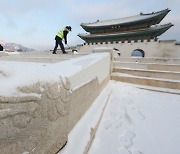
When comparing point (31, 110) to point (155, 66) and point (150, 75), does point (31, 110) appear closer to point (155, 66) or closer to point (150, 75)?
point (150, 75)

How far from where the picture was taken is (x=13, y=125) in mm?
853

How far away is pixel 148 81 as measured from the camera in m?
4.48

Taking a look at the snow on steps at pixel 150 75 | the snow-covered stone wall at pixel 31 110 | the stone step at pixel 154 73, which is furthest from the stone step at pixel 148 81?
the snow-covered stone wall at pixel 31 110

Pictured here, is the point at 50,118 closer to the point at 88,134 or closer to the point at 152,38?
the point at 88,134

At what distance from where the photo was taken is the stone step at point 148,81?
4.09 metres

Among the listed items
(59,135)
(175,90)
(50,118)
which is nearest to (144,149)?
(59,135)

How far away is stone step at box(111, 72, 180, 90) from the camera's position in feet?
13.4

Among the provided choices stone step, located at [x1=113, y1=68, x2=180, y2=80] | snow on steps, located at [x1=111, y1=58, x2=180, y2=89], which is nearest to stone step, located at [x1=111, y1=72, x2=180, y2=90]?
snow on steps, located at [x1=111, y1=58, x2=180, y2=89]

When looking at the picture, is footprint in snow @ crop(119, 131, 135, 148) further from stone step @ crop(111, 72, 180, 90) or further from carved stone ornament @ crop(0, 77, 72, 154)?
stone step @ crop(111, 72, 180, 90)

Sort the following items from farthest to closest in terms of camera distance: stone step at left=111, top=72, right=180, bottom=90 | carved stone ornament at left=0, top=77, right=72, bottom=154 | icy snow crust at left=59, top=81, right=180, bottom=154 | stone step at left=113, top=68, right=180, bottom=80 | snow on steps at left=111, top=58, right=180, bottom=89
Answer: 1. stone step at left=113, top=68, right=180, bottom=80
2. snow on steps at left=111, top=58, right=180, bottom=89
3. stone step at left=111, top=72, right=180, bottom=90
4. icy snow crust at left=59, top=81, right=180, bottom=154
5. carved stone ornament at left=0, top=77, right=72, bottom=154

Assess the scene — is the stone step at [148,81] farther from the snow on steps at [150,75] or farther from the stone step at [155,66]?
the stone step at [155,66]

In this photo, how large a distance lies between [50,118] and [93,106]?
1455mm

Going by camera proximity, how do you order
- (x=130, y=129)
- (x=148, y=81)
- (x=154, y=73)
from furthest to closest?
(x=154, y=73) < (x=148, y=81) < (x=130, y=129)

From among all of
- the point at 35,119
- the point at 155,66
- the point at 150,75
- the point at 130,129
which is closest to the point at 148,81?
the point at 150,75
